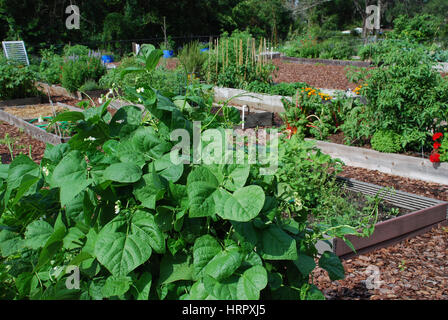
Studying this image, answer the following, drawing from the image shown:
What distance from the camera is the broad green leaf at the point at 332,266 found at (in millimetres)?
1383

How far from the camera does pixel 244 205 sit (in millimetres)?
985

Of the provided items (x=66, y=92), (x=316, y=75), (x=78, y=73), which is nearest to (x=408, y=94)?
(x=78, y=73)

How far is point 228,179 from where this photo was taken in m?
1.10

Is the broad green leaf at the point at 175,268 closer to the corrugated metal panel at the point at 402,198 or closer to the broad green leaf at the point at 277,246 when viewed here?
the broad green leaf at the point at 277,246

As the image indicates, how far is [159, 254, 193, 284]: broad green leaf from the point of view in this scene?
44.4 inches

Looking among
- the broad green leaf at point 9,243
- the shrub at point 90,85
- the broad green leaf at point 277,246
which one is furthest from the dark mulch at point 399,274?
the shrub at point 90,85

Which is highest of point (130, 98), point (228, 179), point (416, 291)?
point (130, 98)

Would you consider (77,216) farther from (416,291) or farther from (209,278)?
(416,291)

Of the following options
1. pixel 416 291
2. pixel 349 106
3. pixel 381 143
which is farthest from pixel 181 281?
pixel 349 106

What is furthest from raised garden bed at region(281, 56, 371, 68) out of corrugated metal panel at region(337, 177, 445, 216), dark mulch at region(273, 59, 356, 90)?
corrugated metal panel at region(337, 177, 445, 216)

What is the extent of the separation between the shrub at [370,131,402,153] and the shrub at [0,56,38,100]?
8.29 metres

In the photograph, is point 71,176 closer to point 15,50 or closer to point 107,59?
point 15,50

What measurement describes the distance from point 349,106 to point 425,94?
1332 mm
